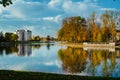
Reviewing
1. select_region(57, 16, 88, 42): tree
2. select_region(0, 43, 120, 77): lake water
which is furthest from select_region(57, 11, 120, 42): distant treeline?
select_region(0, 43, 120, 77): lake water

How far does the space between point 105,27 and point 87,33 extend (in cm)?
1434

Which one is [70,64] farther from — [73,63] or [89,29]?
[89,29]

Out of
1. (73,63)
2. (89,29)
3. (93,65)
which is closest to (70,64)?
(73,63)

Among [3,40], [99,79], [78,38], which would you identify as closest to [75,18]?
[78,38]

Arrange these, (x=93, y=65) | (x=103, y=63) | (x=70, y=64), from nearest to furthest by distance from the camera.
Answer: (x=93, y=65) → (x=70, y=64) → (x=103, y=63)

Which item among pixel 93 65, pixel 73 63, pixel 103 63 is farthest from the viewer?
pixel 73 63

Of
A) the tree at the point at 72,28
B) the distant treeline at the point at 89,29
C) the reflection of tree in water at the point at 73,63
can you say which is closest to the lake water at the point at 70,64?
the reflection of tree in water at the point at 73,63

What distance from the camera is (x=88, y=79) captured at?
13.9 m

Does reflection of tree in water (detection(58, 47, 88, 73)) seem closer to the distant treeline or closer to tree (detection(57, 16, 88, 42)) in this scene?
the distant treeline

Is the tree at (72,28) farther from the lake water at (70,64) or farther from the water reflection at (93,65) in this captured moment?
the water reflection at (93,65)

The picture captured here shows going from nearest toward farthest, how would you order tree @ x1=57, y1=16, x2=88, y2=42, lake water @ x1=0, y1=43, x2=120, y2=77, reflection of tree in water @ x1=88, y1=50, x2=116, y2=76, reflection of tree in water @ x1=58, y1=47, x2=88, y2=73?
reflection of tree in water @ x1=88, y1=50, x2=116, y2=76 → lake water @ x1=0, y1=43, x2=120, y2=77 → reflection of tree in water @ x1=58, y1=47, x2=88, y2=73 → tree @ x1=57, y1=16, x2=88, y2=42

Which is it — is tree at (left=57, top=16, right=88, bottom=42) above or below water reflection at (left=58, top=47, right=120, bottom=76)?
above

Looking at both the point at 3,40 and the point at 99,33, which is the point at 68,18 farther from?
the point at 3,40

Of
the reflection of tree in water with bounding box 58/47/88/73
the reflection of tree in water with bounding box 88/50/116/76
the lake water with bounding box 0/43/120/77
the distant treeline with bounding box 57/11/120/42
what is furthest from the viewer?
the distant treeline with bounding box 57/11/120/42
